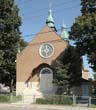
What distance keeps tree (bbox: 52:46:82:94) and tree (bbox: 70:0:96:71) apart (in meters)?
5.59

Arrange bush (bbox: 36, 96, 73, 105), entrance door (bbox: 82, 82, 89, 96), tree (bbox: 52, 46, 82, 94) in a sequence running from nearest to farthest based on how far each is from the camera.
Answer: bush (bbox: 36, 96, 73, 105)
tree (bbox: 52, 46, 82, 94)
entrance door (bbox: 82, 82, 89, 96)

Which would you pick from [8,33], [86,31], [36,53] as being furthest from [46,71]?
[86,31]

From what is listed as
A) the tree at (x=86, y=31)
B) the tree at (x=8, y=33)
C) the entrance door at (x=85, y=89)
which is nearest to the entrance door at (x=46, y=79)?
the entrance door at (x=85, y=89)

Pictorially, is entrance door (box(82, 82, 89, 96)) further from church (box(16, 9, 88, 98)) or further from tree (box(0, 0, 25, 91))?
tree (box(0, 0, 25, 91))

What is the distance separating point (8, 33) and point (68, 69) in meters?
13.1

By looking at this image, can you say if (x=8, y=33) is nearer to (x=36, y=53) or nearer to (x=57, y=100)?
(x=36, y=53)

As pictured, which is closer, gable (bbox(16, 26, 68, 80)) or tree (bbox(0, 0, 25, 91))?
gable (bbox(16, 26, 68, 80))

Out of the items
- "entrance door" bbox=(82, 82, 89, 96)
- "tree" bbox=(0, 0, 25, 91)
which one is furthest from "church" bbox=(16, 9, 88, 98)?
"entrance door" bbox=(82, 82, 89, 96)

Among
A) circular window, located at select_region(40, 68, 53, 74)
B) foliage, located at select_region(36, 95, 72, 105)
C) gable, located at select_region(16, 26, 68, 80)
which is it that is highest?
gable, located at select_region(16, 26, 68, 80)

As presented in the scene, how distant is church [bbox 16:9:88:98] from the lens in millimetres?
51906

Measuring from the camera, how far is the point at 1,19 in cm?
5488

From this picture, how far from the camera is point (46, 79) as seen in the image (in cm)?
5181

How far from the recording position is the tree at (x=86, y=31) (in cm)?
3822

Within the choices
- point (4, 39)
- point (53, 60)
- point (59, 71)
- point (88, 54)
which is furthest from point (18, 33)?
point (88, 54)
